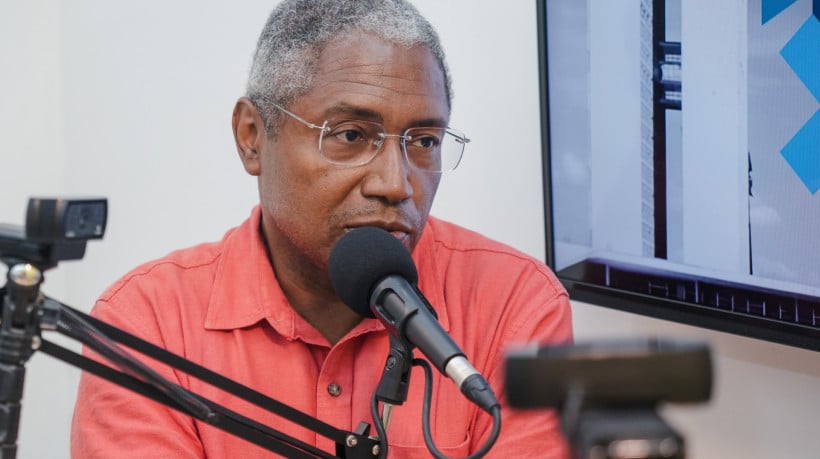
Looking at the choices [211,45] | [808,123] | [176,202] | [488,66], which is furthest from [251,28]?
[808,123]

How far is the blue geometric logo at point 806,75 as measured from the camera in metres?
1.37

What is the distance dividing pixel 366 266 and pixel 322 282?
55 cm

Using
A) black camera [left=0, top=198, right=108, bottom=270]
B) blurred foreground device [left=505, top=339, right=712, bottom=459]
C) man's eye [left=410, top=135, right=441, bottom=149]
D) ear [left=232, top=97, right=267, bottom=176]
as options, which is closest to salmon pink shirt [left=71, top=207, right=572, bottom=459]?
ear [left=232, top=97, right=267, bottom=176]

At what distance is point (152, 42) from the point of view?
2.77 metres

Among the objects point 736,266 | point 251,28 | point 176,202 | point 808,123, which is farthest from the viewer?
point 176,202

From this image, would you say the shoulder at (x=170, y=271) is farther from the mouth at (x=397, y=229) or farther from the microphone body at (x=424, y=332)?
the microphone body at (x=424, y=332)

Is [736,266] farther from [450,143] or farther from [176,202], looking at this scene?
[176,202]

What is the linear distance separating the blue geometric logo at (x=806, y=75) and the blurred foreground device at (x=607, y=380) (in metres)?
0.97

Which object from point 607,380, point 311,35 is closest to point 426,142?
point 311,35

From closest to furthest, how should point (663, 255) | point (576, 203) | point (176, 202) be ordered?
point (663, 255) < point (576, 203) < point (176, 202)

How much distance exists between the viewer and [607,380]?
0.52 metres

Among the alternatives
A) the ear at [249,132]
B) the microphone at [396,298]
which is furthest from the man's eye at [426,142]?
the microphone at [396,298]

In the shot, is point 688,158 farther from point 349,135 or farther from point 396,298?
point 396,298

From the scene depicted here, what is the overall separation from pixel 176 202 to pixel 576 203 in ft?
4.38
